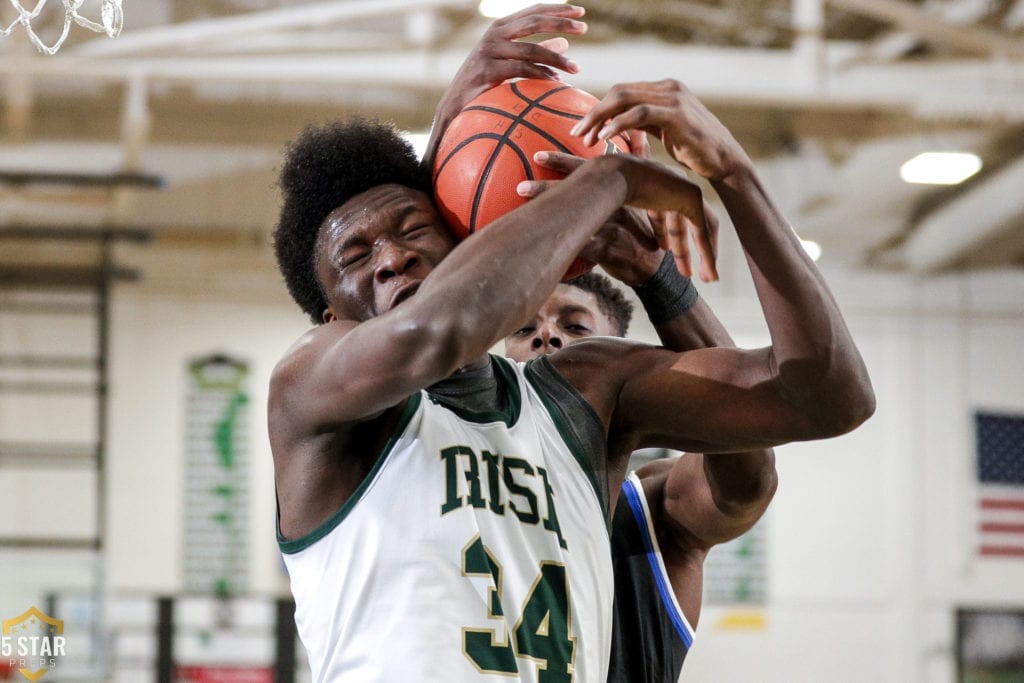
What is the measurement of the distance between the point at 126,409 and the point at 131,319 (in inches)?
28.2

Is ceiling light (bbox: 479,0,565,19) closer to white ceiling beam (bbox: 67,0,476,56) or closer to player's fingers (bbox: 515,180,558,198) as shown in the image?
white ceiling beam (bbox: 67,0,476,56)

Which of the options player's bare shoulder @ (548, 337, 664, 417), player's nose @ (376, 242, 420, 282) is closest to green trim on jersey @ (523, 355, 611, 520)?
player's bare shoulder @ (548, 337, 664, 417)

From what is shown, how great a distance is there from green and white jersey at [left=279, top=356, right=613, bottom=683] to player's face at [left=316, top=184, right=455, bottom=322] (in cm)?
19

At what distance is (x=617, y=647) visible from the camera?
8.20 feet

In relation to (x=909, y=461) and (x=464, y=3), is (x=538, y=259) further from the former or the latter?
(x=909, y=461)

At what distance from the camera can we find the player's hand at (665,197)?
195cm

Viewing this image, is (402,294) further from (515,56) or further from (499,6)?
(499,6)

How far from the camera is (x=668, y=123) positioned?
1923 millimetres

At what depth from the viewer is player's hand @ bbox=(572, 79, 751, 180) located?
6.29 feet

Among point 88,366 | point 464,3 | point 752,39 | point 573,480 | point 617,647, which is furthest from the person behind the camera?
point 88,366

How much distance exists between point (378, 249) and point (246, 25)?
528 centimetres

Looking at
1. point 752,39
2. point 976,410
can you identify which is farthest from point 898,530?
point 752,39

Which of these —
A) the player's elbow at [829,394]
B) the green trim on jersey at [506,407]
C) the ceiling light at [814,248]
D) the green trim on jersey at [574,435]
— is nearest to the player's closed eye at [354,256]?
the green trim on jersey at [506,407]

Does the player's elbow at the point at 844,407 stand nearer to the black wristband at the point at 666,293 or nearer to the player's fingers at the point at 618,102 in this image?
the black wristband at the point at 666,293
